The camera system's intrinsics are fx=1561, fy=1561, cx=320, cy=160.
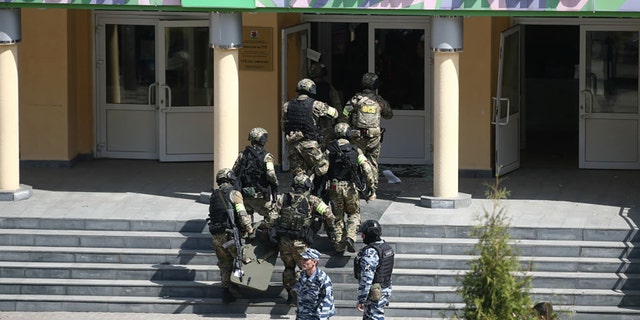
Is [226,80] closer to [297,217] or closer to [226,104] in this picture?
[226,104]

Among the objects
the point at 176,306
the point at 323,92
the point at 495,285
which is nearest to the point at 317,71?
the point at 323,92

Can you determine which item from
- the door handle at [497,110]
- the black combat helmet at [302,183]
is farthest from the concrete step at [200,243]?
the door handle at [497,110]

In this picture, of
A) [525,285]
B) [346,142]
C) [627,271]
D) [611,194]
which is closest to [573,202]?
[611,194]

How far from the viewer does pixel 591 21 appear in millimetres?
22484

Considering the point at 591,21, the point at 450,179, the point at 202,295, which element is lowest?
the point at 202,295

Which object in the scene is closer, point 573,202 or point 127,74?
point 573,202

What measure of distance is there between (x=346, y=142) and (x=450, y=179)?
85.8 inches

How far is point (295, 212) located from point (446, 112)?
10.7 feet

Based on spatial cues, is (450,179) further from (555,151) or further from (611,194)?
(555,151)

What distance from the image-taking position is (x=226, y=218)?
1761 cm

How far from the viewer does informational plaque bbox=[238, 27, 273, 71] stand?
22.4 m

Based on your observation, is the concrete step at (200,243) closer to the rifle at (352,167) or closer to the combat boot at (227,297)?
the rifle at (352,167)

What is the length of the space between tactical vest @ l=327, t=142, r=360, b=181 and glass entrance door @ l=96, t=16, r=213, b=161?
532 cm

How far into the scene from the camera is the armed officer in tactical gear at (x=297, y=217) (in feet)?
57.1
